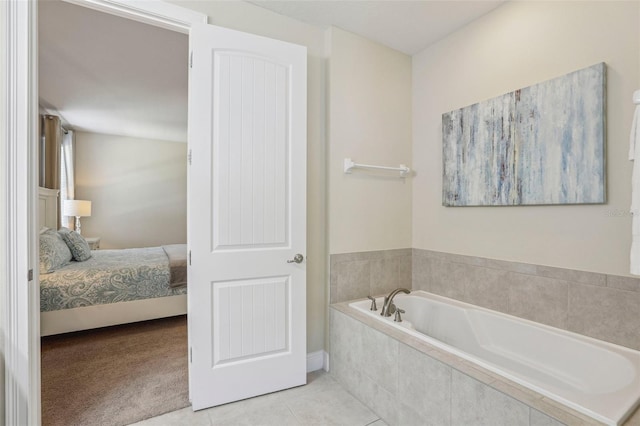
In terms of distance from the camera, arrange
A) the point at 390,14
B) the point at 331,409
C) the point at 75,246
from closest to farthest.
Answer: the point at 331,409, the point at 390,14, the point at 75,246

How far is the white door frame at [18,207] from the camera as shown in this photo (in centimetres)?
140

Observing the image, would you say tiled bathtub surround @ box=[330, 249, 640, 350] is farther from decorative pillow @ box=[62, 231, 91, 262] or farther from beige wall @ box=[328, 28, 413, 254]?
decorative pillow @ box=[62, 231, 91, 262]

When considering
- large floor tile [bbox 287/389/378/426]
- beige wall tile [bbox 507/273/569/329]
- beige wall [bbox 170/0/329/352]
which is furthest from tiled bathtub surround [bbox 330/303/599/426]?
beige wall tile [bbox 507/273/569/329]

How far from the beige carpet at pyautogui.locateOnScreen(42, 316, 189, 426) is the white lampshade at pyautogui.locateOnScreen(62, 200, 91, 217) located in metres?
2.59

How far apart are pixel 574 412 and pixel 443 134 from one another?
75.5 inches

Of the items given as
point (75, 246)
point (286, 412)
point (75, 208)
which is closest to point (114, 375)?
point (286, 412)

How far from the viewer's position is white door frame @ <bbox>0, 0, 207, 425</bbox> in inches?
55.2

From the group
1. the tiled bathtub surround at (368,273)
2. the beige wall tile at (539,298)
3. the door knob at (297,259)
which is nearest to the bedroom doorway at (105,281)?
the door knob at (297,259)

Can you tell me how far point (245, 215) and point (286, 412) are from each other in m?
1.20

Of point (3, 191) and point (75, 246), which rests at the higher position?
point (3, 191)

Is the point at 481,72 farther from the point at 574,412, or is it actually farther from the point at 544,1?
the point at 574,412

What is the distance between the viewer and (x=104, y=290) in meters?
2.93

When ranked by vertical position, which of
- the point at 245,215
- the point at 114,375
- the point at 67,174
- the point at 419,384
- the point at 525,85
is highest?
the point at 525,85

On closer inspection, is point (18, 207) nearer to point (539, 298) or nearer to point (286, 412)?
point (286, 412)
